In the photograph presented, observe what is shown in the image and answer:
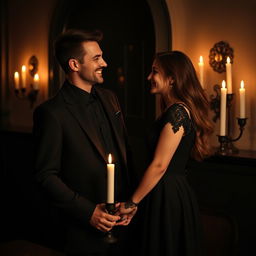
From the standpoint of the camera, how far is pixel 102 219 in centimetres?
210

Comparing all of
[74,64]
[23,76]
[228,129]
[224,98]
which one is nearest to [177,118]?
[74,64]

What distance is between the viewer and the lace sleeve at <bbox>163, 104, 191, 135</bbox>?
2189mm

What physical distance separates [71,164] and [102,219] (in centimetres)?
29

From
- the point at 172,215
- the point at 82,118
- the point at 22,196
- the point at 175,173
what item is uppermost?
the point at 82,118

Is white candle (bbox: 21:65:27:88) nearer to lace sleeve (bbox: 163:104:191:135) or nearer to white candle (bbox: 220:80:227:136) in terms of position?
white candle (bbox: 220:80:227:136)

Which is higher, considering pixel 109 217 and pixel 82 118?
pixel 82 118

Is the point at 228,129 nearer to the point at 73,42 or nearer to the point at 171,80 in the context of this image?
the point at 171,80

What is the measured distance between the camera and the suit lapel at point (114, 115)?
229cm

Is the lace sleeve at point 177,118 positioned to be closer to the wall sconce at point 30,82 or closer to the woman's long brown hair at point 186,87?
the woman's long brown hair at point 186,87

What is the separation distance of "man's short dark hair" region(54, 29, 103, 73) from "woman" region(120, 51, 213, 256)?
1.10ft

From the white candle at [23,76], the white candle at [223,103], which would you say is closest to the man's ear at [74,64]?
the white candle at [223,103]

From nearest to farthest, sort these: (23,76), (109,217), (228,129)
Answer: (109,217) < (228,129) < (23,76)

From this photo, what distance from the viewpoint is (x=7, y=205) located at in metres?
5.02

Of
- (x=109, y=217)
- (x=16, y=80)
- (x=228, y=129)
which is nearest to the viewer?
→ (x=109, y=217)
